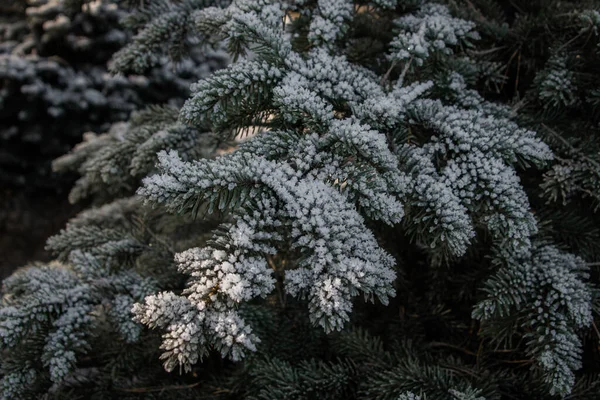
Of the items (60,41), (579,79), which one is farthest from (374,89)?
(60,41)

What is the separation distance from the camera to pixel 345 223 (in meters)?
0.69

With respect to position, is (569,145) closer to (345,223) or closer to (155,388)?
(345,223)

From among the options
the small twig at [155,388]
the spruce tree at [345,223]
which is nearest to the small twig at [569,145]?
the spruce tree at [345,223]

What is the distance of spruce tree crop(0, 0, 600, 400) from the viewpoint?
0.68 m

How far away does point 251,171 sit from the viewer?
687mm

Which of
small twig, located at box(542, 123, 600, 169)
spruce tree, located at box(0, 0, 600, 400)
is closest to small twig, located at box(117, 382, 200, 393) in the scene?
spruce tree, located at box(0, 0, 600, 400)

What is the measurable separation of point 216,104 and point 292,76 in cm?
14

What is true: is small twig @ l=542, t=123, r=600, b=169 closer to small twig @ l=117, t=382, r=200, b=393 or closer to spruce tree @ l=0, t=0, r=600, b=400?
spruce tree @ l=0, t=0, r=600, b=400

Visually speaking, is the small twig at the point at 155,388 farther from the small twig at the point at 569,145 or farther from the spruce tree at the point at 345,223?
the small twig at the point at 569,145

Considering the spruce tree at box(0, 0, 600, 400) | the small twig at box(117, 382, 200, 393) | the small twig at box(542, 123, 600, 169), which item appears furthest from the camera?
the small twig at box(117, 382, 200, 393)

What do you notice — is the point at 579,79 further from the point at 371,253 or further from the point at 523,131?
the point at 371,253

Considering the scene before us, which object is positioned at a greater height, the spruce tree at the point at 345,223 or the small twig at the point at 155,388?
the spruce tree at the point at 345,223

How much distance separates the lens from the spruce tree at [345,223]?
68 cm

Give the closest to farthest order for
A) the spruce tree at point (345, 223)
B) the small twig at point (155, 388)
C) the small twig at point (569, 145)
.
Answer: the spruce tree at point (345, 223)
the small twig at point (569, 145)
the small twig at point (155, 388)
